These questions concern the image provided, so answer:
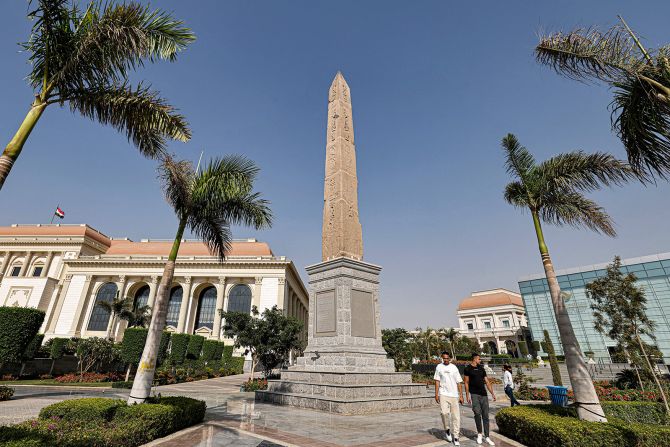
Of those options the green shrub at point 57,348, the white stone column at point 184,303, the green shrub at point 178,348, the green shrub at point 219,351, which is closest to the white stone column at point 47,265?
the white stone column at point 184,303

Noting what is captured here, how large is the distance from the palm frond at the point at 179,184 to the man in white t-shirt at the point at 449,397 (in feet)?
24.9

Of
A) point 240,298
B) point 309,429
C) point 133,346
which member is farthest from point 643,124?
point 240,298

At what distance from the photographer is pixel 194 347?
3375 centimetres

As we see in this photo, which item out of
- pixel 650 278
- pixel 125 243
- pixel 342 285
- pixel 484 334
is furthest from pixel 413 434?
pixel 484 334

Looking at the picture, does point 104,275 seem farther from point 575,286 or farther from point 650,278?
point 650,278

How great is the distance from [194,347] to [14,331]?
19747 mm

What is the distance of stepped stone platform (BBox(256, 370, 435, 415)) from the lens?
28.4ft

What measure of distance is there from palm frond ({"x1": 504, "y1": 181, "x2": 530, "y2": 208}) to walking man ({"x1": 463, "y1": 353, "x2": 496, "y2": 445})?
485 centimetres

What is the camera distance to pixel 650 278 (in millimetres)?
45594

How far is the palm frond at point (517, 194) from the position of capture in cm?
941

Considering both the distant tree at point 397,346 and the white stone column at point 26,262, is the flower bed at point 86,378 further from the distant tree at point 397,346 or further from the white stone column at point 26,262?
the white stone column at point 26,262

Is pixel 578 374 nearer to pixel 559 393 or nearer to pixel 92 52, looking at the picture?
pixel 559 393

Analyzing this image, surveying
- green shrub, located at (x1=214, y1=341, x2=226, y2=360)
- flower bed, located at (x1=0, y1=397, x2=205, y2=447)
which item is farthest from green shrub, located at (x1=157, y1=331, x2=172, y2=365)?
flower bed, located at (x1=0, y1=397, x2=205, y2=447)

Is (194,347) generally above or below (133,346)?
above
